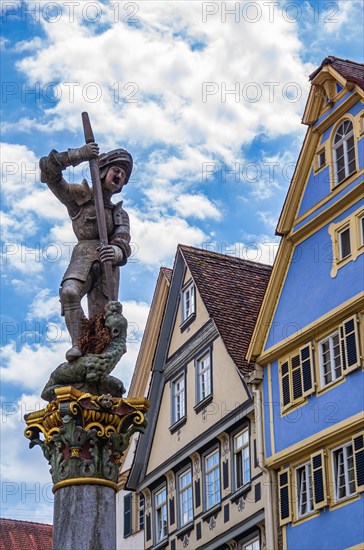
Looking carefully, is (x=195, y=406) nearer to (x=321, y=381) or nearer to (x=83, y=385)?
(x=321, y=381)

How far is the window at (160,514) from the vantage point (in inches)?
1328

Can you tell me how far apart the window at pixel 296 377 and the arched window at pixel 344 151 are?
3.91 m

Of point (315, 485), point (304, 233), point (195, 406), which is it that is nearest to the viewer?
point (315, 485)

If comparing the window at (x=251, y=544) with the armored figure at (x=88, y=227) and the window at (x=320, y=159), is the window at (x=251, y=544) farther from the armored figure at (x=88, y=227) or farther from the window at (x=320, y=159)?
the armored figure at (x=88, y=227)

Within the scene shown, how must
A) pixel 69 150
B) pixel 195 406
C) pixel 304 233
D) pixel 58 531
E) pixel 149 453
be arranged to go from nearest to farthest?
1. pixel 58 531
2. pixel 69 150
3. pixel 304 233
4. pixel 195 406
5. pixel 149 453

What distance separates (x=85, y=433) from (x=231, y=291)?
20937 mm

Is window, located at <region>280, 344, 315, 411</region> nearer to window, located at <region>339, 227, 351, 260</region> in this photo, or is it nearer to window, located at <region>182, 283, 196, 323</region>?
window, located at <region>339, 227, 351, 260</region>

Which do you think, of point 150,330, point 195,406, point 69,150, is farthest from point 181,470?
point 69,150

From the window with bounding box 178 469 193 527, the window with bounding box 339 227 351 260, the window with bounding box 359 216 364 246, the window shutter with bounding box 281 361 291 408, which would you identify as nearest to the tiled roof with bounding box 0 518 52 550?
the window with bounding box 178 469 193 527

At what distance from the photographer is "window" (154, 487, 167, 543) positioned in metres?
33.7

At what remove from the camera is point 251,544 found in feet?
95.1

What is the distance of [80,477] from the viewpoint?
43.8 ft

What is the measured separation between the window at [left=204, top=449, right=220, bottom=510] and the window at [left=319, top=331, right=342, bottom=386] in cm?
514

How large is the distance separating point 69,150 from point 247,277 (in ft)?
69.0
